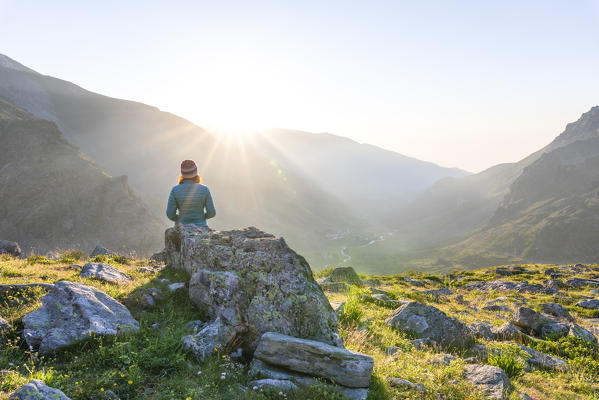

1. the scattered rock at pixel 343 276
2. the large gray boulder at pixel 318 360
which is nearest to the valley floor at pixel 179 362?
the large gray boulder at pixel 318 360

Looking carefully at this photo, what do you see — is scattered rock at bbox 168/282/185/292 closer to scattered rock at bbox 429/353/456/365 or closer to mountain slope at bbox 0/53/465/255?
scattered rock at bbox 429/353/456/365

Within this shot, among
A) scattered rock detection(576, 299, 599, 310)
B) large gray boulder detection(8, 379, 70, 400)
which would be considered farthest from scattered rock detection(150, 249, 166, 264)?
scattered rock detection(576, 299, 599, 310)

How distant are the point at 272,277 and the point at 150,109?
20978 centimetres

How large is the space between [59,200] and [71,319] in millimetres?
82455

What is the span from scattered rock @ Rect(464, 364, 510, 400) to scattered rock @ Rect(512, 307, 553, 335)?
7198 millimetres

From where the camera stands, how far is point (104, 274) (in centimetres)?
912

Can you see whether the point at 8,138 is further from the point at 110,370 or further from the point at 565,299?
the point at 565,299

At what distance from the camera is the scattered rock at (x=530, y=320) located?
40.0 feet

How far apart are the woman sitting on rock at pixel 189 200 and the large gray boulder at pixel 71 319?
4.53 meters

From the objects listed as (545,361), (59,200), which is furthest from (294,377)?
(59,200)

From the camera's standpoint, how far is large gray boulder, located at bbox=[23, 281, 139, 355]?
5.45m

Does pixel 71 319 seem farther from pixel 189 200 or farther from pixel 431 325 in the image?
pixel 431 325

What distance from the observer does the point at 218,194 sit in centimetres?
15738

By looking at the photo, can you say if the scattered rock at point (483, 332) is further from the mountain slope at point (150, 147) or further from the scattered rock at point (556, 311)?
the mountain slope at point (150, 147)
